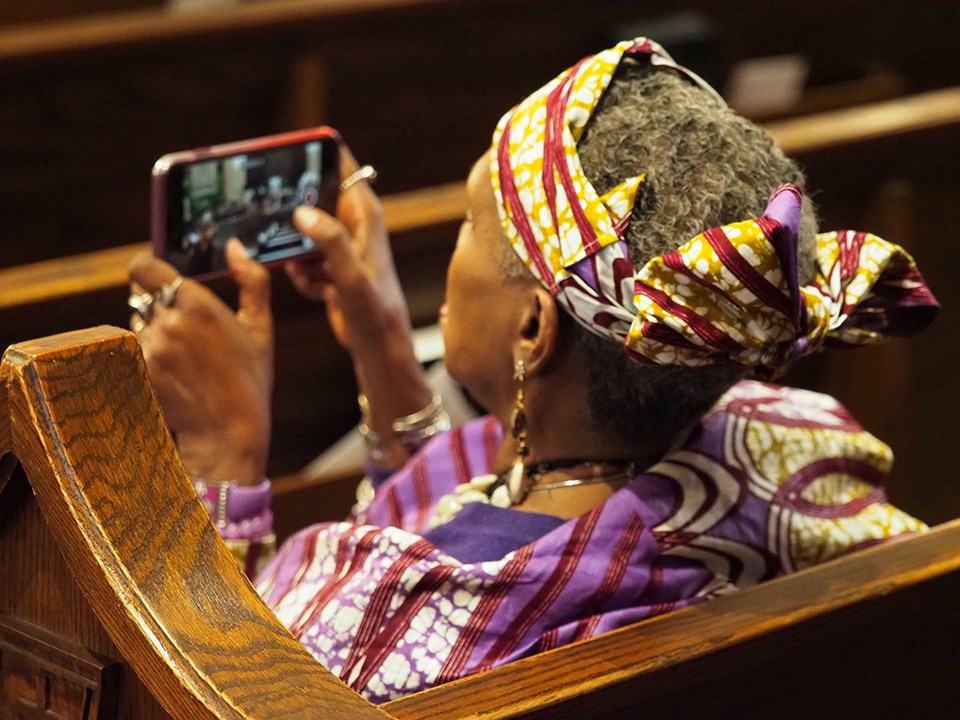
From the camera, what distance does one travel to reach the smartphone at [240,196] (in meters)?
1.35

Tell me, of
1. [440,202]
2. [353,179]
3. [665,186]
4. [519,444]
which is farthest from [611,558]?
[440,202]

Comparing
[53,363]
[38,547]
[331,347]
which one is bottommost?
[331,347]

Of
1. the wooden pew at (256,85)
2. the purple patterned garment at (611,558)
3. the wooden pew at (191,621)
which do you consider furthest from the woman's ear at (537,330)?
the wooden pew at (256,85)

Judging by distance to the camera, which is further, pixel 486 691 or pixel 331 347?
pixel 331 347

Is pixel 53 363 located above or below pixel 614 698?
above

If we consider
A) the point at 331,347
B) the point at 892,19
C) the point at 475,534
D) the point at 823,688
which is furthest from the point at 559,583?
the point at 892,19

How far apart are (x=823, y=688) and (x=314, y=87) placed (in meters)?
1.78

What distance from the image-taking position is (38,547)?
0.80 m

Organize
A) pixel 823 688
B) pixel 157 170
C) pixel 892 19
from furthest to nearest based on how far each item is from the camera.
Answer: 1. pixel 892 19
2. pixel 157 170
3. pixel 823 688

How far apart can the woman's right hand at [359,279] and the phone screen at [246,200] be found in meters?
0.03

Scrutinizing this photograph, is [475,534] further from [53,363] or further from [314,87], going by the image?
[314,87]

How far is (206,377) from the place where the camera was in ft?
4.36

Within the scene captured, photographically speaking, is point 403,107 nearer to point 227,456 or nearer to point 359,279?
point 359,279

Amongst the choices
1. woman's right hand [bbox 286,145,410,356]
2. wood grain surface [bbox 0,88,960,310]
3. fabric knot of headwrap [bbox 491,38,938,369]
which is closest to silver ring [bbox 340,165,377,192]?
woman's right hand [bbox 286,145,410,356]
